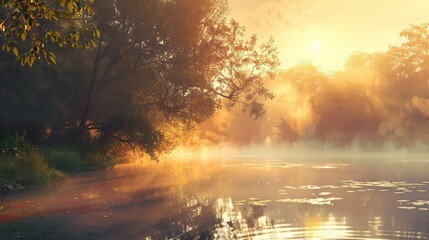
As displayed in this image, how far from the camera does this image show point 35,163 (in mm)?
23750

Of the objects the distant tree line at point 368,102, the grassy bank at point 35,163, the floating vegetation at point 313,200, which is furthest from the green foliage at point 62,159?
the distant tree line at point 368,102

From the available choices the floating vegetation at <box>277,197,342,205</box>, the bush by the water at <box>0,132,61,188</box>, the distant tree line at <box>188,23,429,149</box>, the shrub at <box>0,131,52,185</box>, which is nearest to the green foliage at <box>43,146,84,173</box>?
the bush by the water at <box>0,132,61,188</box>

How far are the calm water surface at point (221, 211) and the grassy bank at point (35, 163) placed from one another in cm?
120

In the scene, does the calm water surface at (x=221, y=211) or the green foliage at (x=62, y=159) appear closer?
the calm water surface at (x=221, y=211)

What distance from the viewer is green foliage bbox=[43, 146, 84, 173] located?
29.9 metres

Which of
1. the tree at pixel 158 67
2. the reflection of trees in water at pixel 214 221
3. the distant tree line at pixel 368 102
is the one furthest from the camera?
the distant tree line at pixel 368 102

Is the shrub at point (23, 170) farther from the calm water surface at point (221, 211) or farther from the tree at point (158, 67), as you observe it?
the tree at point (158, 67)

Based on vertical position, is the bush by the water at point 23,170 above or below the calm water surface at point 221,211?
above

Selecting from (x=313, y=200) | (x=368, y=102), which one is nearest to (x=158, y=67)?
(x=313, y=200)

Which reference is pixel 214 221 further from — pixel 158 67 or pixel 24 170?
pixel 158 67

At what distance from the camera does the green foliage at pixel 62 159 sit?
29941 mm

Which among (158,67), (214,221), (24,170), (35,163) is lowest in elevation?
(214,221)

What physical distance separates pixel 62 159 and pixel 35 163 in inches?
278

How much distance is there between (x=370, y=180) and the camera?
27078 mm
